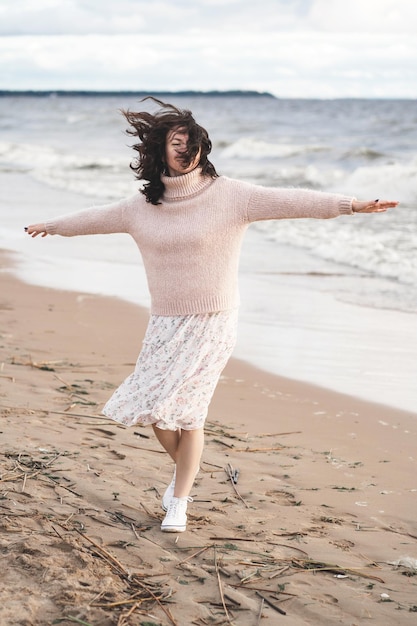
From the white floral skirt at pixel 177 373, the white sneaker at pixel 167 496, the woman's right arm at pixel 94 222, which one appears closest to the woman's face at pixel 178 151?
the woman's right arm at pixel 94 222

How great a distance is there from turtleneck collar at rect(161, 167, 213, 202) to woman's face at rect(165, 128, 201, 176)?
0.03 metres

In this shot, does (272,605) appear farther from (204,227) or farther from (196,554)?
(204,227)

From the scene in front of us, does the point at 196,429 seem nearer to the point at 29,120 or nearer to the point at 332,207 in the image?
the point at 332,207

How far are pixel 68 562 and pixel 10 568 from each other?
0.68ft

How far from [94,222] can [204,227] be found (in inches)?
21.7

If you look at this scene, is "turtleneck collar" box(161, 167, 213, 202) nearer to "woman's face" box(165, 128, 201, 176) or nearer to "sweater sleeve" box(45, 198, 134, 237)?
"woman's face" box(165, 128, 201, 176)

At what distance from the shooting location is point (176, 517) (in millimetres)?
3668

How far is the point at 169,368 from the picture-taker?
3.62m

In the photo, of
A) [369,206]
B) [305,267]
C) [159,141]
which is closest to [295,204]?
[369,206]

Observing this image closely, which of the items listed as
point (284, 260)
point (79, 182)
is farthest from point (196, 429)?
point (79, 182)

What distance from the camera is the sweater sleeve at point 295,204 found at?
355 cm

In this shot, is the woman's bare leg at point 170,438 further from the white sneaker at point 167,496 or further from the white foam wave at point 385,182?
the white foam wave at point 385,182

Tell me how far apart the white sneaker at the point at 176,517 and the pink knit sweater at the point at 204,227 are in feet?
2.63

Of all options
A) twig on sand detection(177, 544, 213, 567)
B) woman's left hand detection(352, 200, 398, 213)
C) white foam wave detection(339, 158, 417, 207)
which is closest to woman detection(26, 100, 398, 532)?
woman's left hand detection(352, 200, 398, 213)
